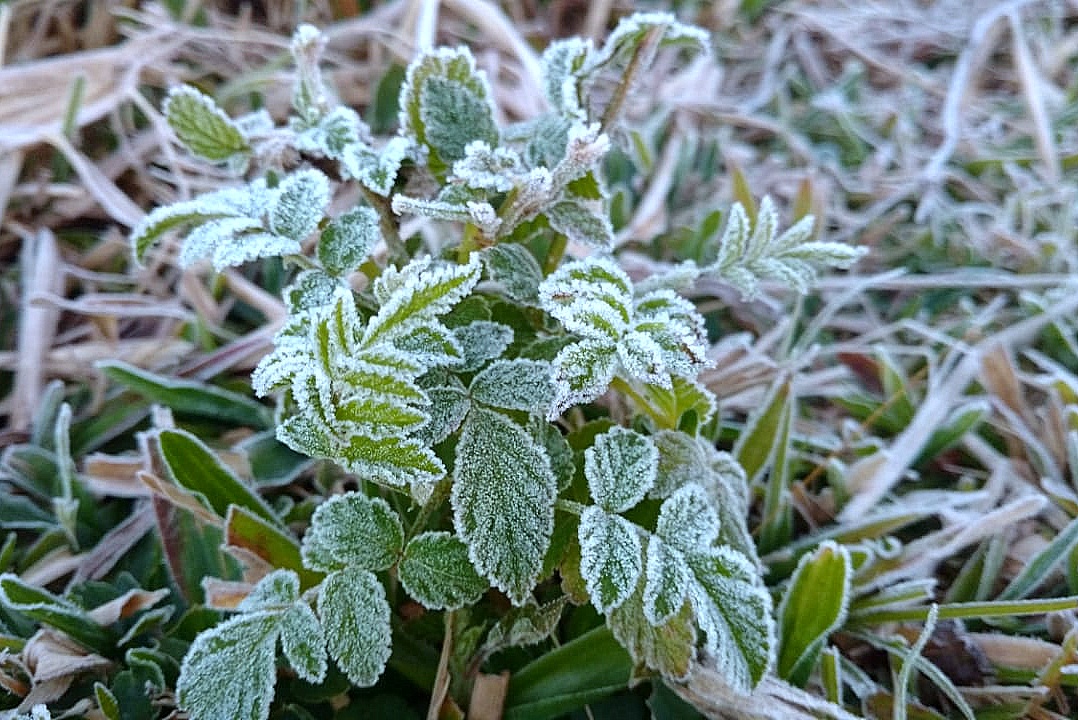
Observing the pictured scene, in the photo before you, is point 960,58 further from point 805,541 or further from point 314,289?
point 314,289

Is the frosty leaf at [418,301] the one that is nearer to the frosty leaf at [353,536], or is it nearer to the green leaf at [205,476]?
the frosty leaf at [353,536]

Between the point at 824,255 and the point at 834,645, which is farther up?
the point at 824,255

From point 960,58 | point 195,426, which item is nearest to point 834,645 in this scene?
point 195,426

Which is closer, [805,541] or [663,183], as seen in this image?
[805,541]

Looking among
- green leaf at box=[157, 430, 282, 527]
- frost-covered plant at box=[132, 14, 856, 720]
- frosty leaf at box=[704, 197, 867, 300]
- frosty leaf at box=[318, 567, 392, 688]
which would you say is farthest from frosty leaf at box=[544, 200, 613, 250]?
green leaf at box=[157, 430, 282, 527]

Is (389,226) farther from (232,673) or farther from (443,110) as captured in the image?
(232,673)

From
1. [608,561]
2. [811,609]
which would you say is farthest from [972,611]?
[608,561]

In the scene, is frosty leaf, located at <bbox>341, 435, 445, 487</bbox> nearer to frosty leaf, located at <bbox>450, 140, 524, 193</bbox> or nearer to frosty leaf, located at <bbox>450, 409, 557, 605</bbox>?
frosty leaf, located at <bbox>450, 409, 557, 605</bbox>

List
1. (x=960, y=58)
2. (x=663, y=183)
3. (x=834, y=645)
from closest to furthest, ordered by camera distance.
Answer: (x=834, y=645)
(x=663, y=183)
(x=960, y=58)
